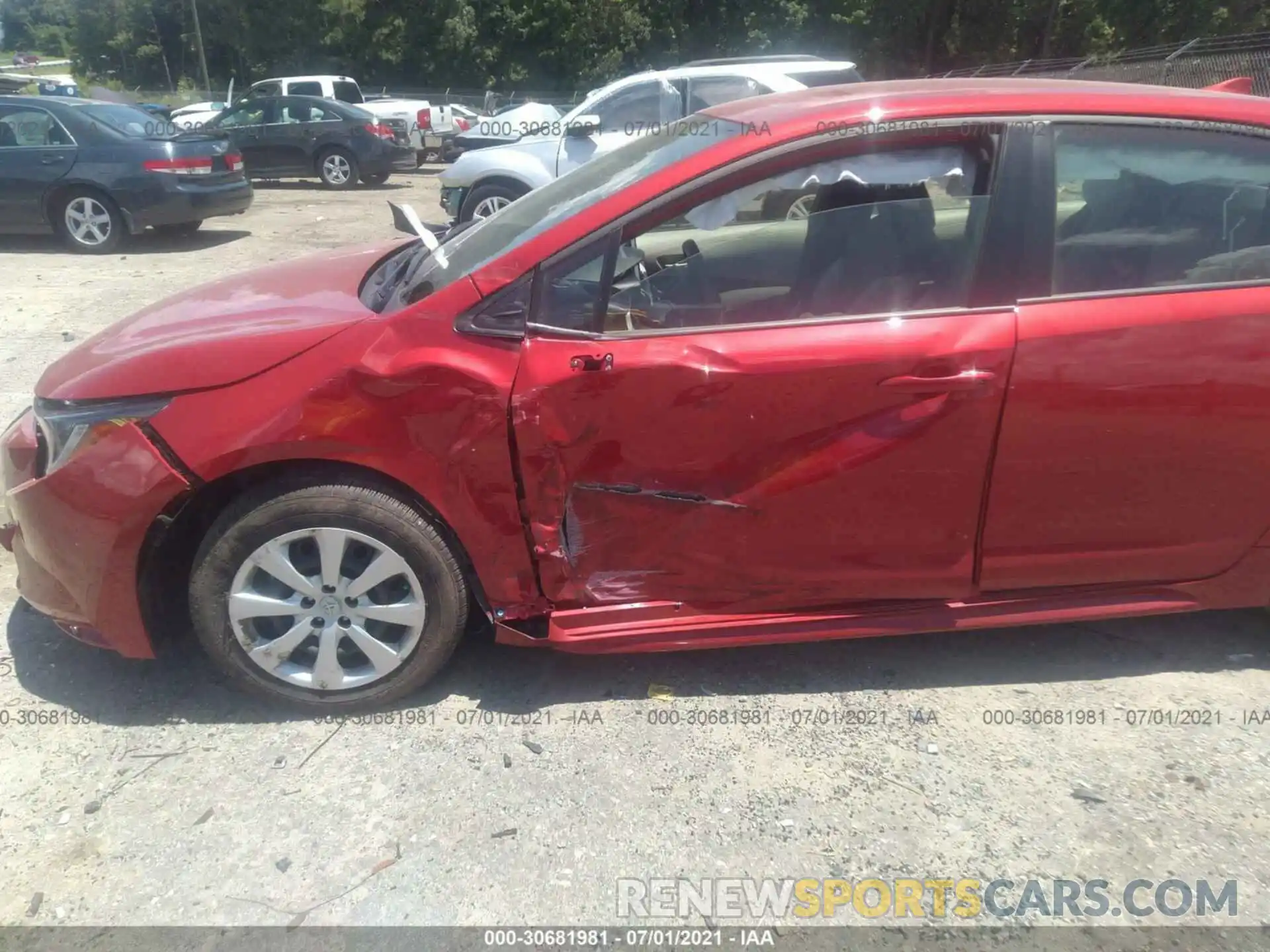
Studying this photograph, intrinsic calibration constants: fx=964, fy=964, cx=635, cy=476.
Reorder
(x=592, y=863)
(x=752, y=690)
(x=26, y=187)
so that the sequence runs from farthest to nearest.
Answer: (x=26, y=187) → (x=752, y=690) → (x=592, y=863)

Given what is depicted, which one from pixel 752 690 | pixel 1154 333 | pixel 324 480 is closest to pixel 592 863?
pixel 752 690

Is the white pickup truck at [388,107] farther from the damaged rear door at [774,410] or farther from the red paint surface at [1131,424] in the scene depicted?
the red paint surface at [1131,424]

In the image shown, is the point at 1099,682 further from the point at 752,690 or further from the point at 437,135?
the point at 437,135

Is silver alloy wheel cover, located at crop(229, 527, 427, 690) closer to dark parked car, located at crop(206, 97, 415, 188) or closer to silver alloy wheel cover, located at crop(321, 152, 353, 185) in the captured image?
dark parked car, located at crop(206, 97, 415, 188)

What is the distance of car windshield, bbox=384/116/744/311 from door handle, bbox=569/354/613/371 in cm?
42

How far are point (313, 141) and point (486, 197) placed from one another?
7.48 m

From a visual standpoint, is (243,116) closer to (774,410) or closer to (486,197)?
(486,197)

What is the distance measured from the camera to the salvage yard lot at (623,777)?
7.86ft

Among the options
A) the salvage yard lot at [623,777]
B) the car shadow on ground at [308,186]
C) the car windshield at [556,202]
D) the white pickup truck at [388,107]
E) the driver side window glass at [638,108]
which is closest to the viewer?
the salvage yard lot at [623,777]

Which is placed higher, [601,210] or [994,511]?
[601,210]

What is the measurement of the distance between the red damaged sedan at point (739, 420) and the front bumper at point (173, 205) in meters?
7.97

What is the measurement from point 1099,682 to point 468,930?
82.8 inches

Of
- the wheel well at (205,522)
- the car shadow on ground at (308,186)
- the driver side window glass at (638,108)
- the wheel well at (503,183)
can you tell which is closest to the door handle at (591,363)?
the wheel well at (205,522)

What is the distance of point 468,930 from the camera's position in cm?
225
